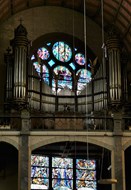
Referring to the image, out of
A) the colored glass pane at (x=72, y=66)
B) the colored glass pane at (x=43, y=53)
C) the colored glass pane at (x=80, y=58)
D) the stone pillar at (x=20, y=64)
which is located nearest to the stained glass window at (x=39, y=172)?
the stone pillar at (x=20, y=64)

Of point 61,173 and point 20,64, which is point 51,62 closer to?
point 20,64

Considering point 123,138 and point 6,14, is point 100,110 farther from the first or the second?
point 6,14

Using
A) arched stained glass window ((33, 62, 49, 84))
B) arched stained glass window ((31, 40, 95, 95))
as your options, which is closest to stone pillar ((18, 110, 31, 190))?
arched stained glass window ((33, 62, 49, 84))

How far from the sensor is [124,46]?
95.1 ft

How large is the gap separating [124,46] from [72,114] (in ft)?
19.3

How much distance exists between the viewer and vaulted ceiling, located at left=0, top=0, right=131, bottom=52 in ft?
88.1

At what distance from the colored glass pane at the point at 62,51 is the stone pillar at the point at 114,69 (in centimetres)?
382

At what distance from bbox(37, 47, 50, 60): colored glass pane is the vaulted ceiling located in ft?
8.03

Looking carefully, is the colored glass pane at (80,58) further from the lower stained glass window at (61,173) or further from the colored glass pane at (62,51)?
the lower stained glass window at (61,173)

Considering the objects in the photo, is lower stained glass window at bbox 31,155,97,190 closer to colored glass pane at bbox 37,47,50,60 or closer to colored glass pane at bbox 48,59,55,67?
colored glass pane at bbox 48,59,55,67

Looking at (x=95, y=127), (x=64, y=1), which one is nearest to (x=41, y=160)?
(x=95, y=127)

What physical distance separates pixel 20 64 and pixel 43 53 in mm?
4148

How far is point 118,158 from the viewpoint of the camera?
22.8 m

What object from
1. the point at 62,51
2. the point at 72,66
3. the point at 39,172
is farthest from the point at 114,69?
the point at 39,172
